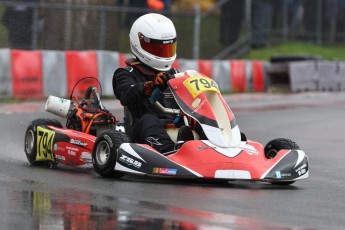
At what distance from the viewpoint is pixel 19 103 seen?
16.6 meters

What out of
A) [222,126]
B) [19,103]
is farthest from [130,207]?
[19,103]

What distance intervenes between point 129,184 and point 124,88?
3.94 ft

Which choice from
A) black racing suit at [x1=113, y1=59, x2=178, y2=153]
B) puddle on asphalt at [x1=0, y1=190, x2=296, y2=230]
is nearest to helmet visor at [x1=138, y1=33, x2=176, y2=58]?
black racing suit at [x1=113, y1=59, x2=178, y2=153]

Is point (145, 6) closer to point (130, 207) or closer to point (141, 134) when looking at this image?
point (141, 134)

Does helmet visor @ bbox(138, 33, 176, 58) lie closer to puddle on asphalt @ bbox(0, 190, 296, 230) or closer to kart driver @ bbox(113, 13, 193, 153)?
kart driver @ bbox(113, 13, 193, 153)

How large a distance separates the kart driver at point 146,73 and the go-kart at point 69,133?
1.40 ft

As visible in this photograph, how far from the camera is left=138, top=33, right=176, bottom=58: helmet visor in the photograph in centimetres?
Result: 950

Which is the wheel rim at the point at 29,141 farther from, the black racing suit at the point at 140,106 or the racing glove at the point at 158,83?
the racing glove at the point at 158,83

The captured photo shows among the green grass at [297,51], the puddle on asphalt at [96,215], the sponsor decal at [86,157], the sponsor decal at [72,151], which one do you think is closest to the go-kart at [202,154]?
the sponsor decal at [86,157]

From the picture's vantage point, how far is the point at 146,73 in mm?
9602

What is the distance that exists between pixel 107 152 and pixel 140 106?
0.71 meters

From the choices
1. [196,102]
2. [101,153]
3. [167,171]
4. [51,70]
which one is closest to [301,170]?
[196,102]

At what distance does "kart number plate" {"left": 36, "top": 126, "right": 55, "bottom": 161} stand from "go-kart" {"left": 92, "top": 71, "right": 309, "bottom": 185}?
0.91 m

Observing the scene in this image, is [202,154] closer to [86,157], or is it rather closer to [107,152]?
[107,152]
